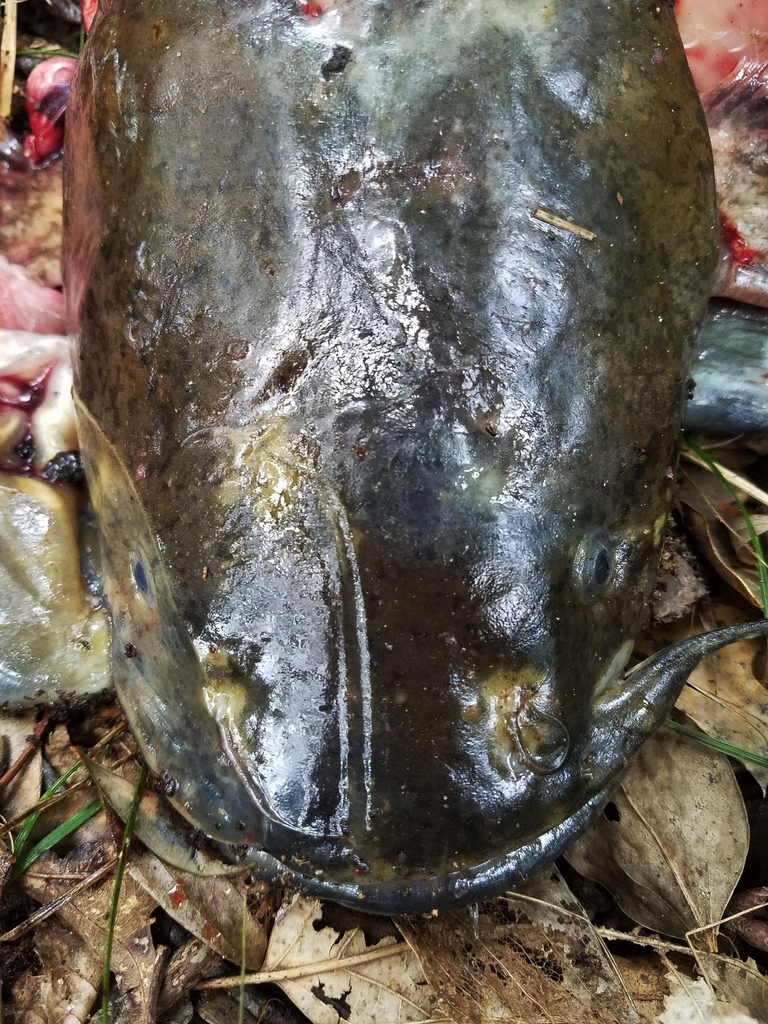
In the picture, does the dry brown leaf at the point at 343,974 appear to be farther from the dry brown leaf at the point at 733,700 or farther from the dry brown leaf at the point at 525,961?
the dry brown leaf at the point at 733,700

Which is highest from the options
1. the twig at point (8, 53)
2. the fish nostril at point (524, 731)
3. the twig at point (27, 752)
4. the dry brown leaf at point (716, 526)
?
the twig at point (8, 53)

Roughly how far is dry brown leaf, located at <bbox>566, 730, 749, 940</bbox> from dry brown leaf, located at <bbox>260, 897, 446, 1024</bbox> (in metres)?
0.53

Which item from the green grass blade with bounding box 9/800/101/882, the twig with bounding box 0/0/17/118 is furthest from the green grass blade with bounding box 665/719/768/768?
the twig with bounding box 0/0/17/118

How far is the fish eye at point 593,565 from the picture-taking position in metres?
1.56

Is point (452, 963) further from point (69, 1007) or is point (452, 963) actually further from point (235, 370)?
point (235, 370)

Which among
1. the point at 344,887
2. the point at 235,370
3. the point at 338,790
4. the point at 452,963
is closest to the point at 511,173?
the point at 235,370

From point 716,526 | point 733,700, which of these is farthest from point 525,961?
point 716,526

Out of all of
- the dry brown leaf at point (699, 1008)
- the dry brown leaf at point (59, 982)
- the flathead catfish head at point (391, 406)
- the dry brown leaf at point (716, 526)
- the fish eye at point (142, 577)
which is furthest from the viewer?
the dry brown leaf at point (716, 526)

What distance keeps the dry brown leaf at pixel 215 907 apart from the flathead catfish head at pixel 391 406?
0.72m

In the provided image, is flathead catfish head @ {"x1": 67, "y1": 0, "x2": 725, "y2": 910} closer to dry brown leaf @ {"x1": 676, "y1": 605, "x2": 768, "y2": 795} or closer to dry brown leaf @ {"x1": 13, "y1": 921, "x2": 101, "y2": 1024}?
dry brown leaf @ {"x1": 676, "y1": 605, "x2": 768, "y2": 795}

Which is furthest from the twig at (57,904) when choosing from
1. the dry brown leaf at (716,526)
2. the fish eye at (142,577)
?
the dry brown leaf at (716,526)

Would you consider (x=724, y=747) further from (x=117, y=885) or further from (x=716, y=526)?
(x=117, y=885)

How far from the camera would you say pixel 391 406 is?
145 cm

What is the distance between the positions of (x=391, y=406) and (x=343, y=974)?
156 cm
